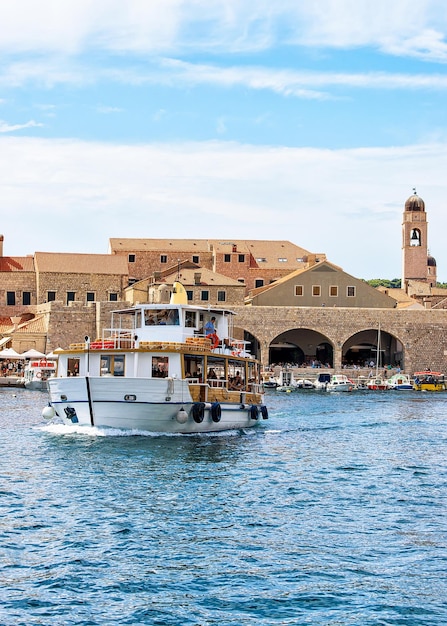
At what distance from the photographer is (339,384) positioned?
61.4m

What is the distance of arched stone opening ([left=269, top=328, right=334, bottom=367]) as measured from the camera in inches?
2837

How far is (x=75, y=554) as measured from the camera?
539 inches

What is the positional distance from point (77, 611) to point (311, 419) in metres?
25.8

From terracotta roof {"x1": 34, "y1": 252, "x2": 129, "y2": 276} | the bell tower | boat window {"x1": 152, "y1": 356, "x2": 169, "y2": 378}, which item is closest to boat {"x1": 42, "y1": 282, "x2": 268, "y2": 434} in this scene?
boat window {"x1": 152, "y1": 356, "x2": 169, "y2": 378}

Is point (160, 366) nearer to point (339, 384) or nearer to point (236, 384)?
point (236, 384)

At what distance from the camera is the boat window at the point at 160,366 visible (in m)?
27.4

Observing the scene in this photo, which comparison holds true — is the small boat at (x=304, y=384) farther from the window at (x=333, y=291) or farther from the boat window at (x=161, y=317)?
the boat window at (x=161, y=317)

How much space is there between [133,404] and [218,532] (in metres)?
11.2

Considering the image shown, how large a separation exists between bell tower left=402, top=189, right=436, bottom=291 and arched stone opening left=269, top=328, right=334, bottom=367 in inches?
995

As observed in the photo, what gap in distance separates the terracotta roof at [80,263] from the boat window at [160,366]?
44807 millimetres

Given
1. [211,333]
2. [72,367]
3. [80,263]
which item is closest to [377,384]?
[80,263]

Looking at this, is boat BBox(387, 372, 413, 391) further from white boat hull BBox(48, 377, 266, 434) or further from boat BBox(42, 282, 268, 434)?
white boat hull BBox(48, 377, 266, 434)

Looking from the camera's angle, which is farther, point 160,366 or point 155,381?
point 160,366

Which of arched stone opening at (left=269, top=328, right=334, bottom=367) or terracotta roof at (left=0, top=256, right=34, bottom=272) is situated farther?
terracotta roof at (left=0, top=256, right=34, bottom=272)
